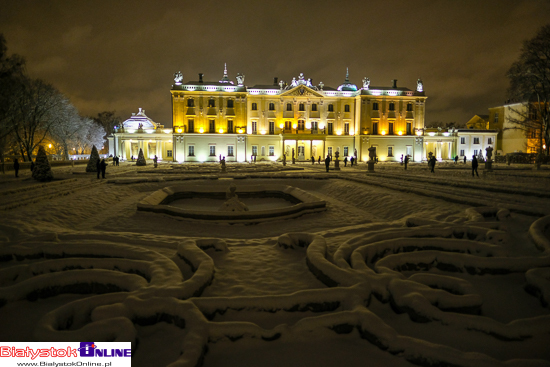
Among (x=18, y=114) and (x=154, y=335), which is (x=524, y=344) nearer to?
(x=154, y=335)

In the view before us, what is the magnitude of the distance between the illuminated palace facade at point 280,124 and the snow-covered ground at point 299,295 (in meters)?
38.8

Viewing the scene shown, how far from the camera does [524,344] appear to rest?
3273mm

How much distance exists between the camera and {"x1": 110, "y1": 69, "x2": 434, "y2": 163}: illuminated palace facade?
45.8 m

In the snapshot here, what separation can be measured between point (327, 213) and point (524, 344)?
767 centimetres

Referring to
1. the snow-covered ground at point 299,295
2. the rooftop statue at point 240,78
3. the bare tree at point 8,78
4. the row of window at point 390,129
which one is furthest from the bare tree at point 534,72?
the bare tree at point 8,78

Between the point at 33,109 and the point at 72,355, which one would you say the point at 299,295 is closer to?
the point at 72,355

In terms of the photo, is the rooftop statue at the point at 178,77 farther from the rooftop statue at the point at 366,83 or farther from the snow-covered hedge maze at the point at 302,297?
the snow-covered hedge maze at the point at 302,297

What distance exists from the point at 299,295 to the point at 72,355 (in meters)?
2.50

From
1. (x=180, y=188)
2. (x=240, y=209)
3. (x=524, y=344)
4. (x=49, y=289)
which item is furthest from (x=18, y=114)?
(x=524, y=344)

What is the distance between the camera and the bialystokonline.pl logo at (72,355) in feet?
10.3

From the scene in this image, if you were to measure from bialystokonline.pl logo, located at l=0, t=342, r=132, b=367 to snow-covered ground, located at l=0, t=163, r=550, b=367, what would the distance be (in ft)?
0.28

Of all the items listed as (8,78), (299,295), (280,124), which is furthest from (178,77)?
(299,295)

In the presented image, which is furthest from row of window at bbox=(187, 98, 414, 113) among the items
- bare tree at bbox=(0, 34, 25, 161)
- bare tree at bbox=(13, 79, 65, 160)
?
bare tree at bbox=(0, 34, 25, 161)

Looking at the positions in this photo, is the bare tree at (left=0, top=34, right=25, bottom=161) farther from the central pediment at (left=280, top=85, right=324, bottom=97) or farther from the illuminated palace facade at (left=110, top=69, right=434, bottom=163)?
the central pediment at (left=280, top=85, right=324, bottom=97)
